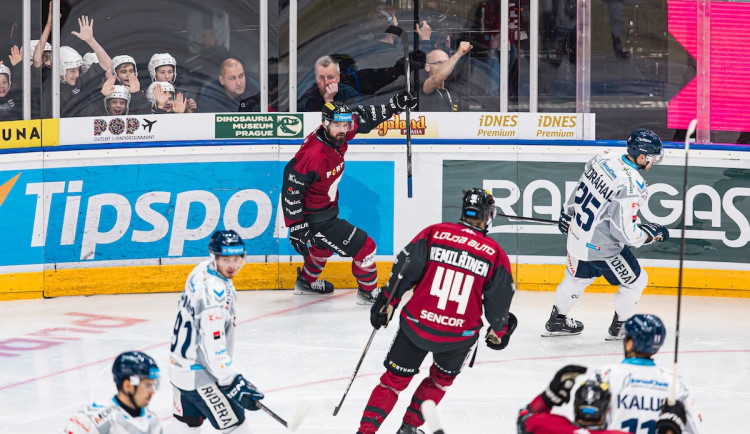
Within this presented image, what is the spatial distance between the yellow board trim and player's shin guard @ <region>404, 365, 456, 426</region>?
12.6ft

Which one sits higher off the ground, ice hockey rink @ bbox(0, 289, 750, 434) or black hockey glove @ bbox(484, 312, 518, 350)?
black hockey glove @ bbox(484, 312, 518, 350)

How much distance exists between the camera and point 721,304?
29.9 ft

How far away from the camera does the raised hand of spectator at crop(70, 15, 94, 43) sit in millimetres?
9328

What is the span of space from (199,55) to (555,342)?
3814mm

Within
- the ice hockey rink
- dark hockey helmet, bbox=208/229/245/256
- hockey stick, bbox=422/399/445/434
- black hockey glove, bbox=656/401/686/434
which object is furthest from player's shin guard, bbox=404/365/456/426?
black hockey glove, bbox=656/401/686/434

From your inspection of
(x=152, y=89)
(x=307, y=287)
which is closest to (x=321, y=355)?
(x=307, y=287)

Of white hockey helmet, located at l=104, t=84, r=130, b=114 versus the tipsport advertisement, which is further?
white hockey helmet, located at l=104, t=84, r=130, b=114

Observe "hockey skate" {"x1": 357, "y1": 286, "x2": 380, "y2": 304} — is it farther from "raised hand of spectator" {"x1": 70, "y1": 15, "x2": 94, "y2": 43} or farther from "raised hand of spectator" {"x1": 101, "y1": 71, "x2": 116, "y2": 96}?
"raised hand of spectator" {"x1": 70, "y1": 15, "x2": 94, "y2": 43}

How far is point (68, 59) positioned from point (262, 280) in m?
2.35

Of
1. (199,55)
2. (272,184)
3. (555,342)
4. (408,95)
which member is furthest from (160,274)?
(555,342)

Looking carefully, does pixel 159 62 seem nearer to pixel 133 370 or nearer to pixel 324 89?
pixel 324 89

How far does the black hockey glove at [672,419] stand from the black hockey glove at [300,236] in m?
4.99

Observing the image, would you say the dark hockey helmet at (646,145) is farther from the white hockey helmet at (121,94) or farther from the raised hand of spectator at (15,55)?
the raised hand of spectator at (15,55)

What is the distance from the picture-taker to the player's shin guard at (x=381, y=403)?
557 centimetres
